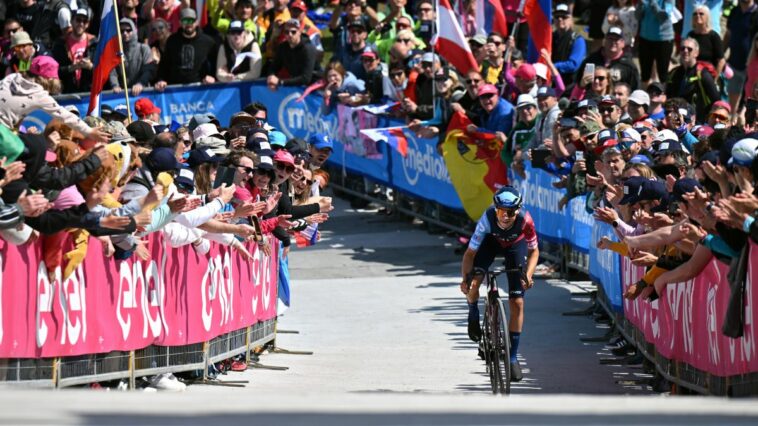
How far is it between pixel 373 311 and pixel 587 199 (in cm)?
263

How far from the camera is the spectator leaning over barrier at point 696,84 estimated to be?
19.9m

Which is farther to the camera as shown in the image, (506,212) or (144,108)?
(144,108)

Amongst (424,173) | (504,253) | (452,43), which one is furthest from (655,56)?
(504,253)

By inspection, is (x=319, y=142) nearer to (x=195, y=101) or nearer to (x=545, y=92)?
(x=545, y=92)

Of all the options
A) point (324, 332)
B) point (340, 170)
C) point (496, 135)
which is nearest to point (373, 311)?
point (324, 332)

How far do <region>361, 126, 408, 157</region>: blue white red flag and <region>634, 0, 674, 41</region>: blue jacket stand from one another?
3.57 metres

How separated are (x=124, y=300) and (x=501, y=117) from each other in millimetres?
10023

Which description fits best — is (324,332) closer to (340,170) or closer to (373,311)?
(373,311)

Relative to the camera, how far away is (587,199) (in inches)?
694

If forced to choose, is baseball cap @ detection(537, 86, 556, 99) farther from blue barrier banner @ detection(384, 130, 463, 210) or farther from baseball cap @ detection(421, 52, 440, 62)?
baseball cap @ detection(421, 52, 440, 62)

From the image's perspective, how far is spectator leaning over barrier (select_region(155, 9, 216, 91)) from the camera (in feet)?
86.3

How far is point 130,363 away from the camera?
39.5 ft

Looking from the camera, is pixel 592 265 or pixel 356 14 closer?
pixel 592 265

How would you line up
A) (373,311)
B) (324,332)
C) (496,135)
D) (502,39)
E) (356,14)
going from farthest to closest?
(356,14) < (502,39) < (496,135) < (373,311) < (324,332)
